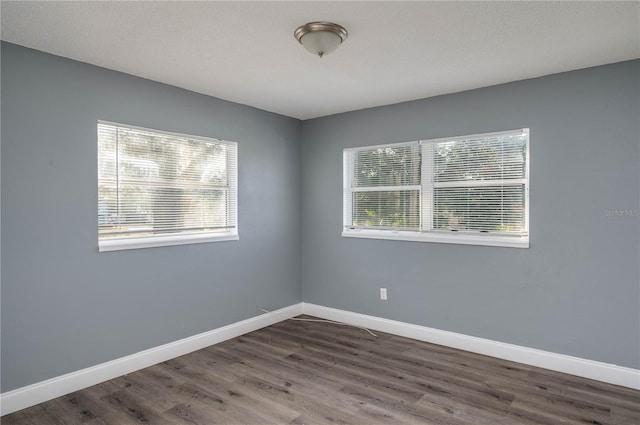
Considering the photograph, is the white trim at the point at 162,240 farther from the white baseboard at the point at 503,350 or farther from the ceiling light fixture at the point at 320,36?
the ceiling light fixture at the point at 320,36

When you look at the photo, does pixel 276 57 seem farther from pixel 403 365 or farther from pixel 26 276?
pixel 403 365

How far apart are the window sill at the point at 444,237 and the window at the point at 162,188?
1.43m

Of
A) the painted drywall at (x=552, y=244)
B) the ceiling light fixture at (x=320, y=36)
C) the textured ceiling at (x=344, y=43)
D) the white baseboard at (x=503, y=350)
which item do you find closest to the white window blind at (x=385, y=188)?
the painted drywall at (x=552, y=244)

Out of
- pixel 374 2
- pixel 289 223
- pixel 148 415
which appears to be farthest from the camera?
pixel 289 223

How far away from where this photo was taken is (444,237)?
3.78m

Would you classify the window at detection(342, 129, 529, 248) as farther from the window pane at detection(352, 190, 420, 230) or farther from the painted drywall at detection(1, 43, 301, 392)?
the painted drywall at detection(1, 43, 301, 392)

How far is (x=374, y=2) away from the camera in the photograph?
205 cm

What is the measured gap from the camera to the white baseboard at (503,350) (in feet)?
9.71

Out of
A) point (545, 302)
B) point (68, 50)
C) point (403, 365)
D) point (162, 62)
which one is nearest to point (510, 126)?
point (545, 302)

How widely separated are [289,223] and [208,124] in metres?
1.56

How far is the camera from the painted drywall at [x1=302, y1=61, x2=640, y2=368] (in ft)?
9.62

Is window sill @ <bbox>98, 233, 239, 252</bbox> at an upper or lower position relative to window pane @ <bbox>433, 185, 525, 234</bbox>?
lower

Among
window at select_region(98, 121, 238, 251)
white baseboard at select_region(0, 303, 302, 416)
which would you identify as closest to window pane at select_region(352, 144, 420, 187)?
window at select_region(98, 121, 238, 251)

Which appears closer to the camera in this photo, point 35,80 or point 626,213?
point 35,80
